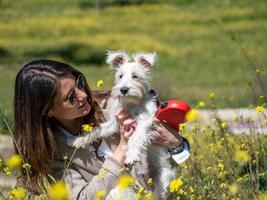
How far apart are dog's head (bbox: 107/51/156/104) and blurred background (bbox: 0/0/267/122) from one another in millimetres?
10581

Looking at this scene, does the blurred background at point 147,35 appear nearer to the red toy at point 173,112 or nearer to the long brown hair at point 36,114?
the red toy at point 173,112

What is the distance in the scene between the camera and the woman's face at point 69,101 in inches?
153

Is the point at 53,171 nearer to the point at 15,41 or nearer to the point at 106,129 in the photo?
the point at 106,129

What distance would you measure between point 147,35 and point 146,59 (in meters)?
25.8

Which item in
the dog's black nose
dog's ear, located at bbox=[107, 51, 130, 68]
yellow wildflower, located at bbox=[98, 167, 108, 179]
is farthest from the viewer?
dog's ear, located at bbox=[107, 51, 130, 68]

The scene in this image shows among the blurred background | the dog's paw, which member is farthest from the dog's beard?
the blurred background

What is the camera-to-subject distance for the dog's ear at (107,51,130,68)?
4281mm

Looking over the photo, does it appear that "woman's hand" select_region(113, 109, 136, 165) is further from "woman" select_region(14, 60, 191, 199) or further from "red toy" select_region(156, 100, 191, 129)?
"red toy" select_region(156, 100, 191, 129)

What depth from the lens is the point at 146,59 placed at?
Result: 4238 millimetres

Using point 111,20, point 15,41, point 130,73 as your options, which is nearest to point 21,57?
point 15,41

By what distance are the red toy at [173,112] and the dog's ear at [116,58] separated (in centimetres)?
41

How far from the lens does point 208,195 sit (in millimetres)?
3920

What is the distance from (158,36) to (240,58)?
7061 mm

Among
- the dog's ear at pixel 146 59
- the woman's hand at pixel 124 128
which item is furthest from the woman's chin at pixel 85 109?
the dog's ear at pixel 146 59
